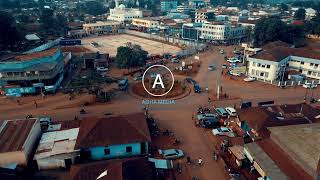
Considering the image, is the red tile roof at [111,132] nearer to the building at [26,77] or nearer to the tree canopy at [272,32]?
the building at [26,77]

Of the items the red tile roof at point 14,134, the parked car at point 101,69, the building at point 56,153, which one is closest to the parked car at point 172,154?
the building at point 56,153

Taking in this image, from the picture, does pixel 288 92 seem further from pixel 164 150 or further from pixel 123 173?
pixel 123 173

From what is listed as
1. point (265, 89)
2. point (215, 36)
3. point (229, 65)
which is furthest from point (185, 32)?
point (265, 89)

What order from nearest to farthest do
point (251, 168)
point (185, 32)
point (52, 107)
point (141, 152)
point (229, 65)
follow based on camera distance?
point (251, 168) < point (141, 152) < point (52, 107) < point (229, 65) < point (185, 32)

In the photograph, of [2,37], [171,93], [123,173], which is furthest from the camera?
[2,37]

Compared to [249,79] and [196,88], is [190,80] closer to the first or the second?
[196,88]

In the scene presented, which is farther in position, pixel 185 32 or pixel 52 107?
pixel 185 32

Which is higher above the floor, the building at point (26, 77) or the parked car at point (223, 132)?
the building at point (26, 77)
